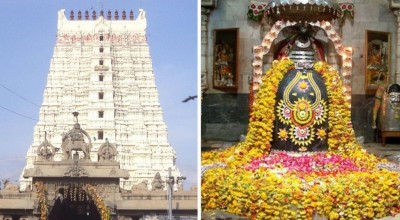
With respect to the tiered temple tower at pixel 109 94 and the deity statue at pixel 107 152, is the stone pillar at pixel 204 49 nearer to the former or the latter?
the tiered temple tower at pixel 109 94

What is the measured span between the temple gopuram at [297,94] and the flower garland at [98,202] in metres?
0.87

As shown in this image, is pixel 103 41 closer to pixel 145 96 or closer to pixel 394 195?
pixel 145 96

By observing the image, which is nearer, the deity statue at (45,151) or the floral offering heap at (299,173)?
the floral offering heap at (299,173)

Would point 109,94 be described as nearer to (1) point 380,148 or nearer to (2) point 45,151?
(2) point 45,151

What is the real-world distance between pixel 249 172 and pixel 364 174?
2.68 feet

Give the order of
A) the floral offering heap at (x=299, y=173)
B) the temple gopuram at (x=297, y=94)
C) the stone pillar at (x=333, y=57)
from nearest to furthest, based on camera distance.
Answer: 1. the floral offering heap at (x=299, y=173)
2. the temple gopuram at (x=297, y=94)
3. the stone pillar at (x=333, y=57)

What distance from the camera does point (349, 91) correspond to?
5613 millimetres

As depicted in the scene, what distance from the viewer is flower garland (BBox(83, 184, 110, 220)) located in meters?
5.48

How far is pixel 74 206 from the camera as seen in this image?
5.46 metres

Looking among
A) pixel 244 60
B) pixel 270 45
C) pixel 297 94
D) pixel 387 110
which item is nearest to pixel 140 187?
pixel 244 60

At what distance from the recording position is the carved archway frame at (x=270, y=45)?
5625 millimetres

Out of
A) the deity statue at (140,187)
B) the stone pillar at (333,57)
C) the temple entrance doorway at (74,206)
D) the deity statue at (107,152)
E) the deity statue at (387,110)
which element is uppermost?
the stone pillar at (333,57)

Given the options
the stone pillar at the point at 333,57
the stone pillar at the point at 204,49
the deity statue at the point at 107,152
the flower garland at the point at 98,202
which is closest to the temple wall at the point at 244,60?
the stone pillar at the point at 204,49

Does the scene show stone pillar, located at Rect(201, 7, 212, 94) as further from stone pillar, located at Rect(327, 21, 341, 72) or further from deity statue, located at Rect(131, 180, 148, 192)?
stone pillar, located at Rect(327, 21, 341, 72)
